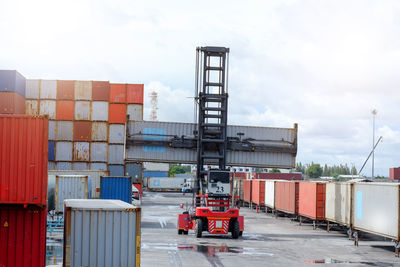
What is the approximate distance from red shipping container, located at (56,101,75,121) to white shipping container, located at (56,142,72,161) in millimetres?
2464

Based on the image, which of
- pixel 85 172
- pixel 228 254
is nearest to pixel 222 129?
pixel 228 254

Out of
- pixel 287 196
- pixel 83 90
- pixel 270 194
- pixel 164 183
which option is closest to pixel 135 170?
pixel 83 90

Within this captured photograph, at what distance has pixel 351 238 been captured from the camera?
98.5 feet

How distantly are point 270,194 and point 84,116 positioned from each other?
18948 millimetres

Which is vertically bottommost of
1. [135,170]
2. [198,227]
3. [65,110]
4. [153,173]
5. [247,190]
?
[153,173]

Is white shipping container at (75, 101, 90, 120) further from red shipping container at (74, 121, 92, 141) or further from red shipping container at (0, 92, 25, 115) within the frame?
red shipping container at (0, 92, 25, 115)

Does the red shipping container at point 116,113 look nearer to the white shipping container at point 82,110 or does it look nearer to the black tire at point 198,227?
the white shipping container at point 82,110

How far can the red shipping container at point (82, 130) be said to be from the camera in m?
49.7

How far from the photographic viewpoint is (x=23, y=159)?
550 inches

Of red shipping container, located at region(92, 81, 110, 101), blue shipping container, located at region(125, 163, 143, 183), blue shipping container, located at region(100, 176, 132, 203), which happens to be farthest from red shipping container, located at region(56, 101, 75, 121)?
blue shipping container, located at region(100, 176, 132, 203)

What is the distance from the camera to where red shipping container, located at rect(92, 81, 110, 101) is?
4997 cm

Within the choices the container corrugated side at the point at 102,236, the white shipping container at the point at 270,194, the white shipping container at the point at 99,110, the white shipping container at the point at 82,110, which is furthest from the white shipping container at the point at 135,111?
the container corrugated side at the point at 102,236

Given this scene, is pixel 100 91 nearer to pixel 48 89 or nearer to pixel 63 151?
pixel 48 89

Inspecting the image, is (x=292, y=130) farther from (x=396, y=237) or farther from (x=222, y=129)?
(x=396, y=237)
